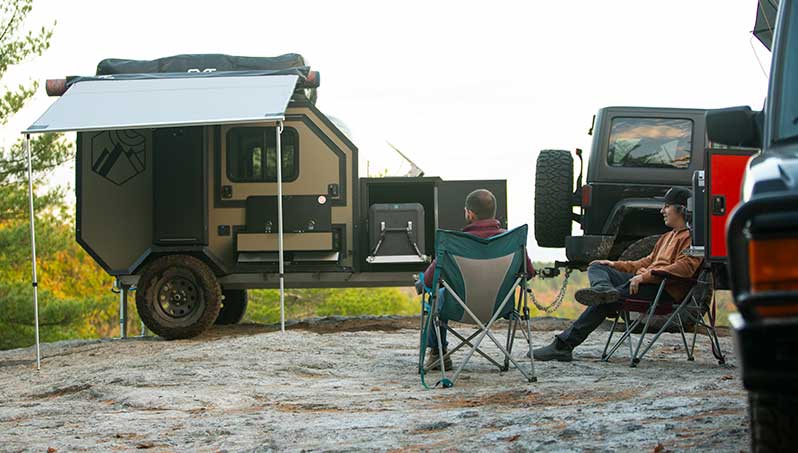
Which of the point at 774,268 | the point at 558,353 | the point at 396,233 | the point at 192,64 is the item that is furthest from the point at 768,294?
the point at 192,64

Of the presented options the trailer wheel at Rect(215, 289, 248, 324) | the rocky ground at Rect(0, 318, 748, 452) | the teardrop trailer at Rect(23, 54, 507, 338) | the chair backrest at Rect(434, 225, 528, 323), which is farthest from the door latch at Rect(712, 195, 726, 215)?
the trailer wheel at Rect(215, 289, 248, 324)

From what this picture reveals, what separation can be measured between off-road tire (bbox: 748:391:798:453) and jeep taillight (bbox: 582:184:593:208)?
820cm

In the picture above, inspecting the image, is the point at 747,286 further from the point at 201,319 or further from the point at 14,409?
the point at 201,319

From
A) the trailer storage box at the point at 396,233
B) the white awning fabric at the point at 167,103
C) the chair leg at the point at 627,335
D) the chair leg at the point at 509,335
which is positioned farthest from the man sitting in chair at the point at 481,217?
the trailer storage box at the point at 396,233

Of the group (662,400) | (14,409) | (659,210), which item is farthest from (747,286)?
(659,210)

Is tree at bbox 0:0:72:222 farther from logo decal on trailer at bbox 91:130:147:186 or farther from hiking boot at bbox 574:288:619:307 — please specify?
hiking boot at bbox 574:288:619:307

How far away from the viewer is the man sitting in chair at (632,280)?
7.62m

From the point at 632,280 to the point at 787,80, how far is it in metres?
3.91

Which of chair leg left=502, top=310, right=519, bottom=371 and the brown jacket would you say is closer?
chair leg left=502, top=310, right=519, bottom=371

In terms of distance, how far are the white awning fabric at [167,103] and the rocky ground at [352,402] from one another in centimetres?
194

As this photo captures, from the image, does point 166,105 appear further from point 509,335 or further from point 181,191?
point 509,335

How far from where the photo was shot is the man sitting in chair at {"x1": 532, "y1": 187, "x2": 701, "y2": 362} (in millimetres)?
7621

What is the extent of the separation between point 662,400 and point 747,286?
2.68 m

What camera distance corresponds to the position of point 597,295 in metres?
7.56
